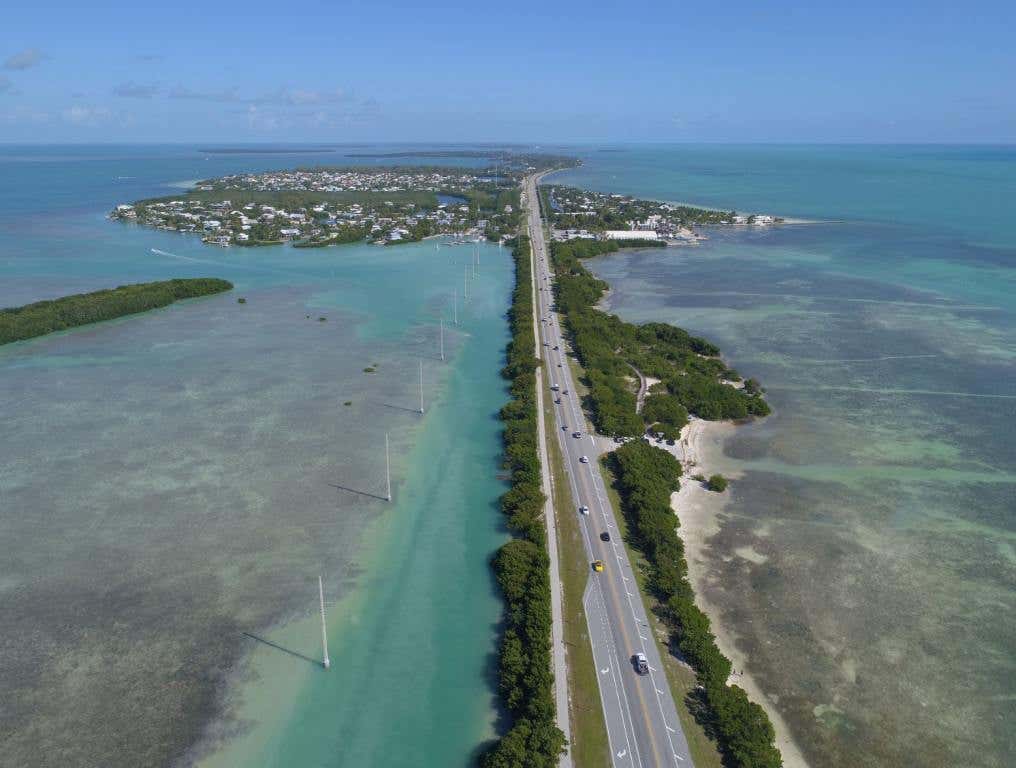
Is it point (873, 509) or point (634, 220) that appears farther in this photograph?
point (634, 220)

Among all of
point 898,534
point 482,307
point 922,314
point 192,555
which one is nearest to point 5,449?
point 192,555

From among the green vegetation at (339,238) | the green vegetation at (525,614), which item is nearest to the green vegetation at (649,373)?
the green vegetation at (525,614)

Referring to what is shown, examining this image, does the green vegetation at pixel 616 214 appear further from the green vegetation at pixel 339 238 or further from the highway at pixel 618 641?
the highway at pixel 618 641

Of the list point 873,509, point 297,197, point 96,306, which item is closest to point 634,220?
point 297,197

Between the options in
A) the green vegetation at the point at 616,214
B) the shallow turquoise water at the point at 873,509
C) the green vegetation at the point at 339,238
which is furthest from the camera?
the green vegetation at the point at 616,214

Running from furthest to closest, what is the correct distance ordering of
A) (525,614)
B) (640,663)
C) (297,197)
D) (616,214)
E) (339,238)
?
1. (297,197)
2. (616,214)
3. (339,238)
4. (525,614)
5. (640,663)

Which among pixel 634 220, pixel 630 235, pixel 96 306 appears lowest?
pixel 96 306

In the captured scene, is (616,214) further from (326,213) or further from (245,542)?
(245,542)
